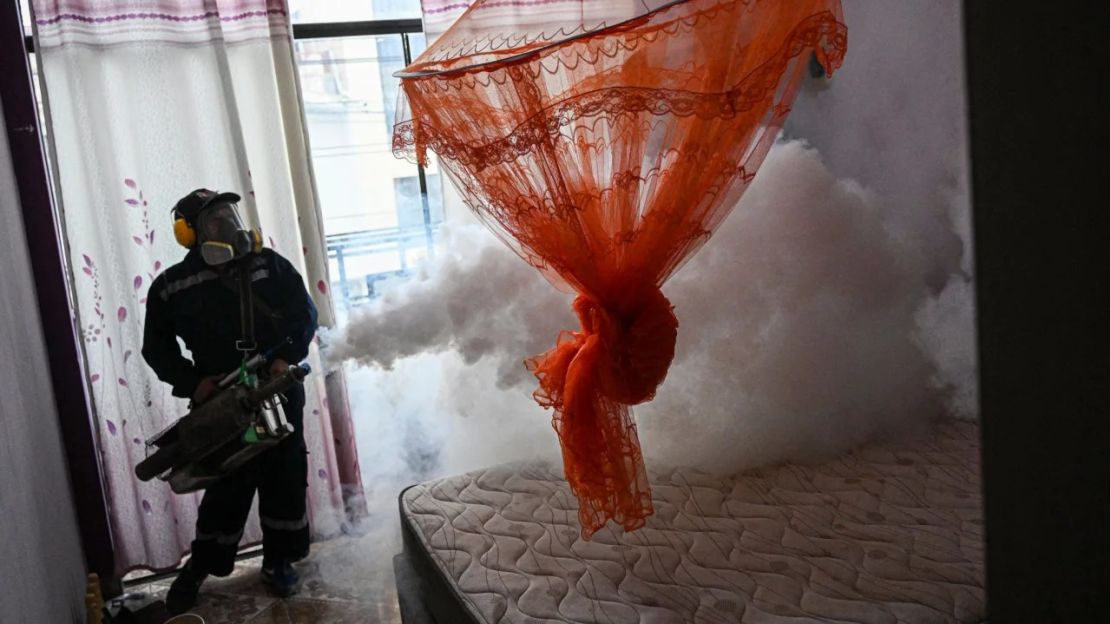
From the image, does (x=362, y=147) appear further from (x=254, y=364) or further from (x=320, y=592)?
(x=320, y=592)

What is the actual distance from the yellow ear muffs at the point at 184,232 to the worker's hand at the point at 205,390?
1.42ft

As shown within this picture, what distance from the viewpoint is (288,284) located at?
273 cm

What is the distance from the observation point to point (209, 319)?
268 centimetres

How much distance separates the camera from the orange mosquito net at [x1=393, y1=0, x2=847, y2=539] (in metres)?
1.77

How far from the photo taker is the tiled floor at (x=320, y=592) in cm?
265

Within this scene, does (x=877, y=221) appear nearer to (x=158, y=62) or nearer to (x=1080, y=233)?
(x=1080, y=233)

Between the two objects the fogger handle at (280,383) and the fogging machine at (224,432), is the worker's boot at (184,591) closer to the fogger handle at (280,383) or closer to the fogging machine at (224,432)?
the fogging machine at (224,432)

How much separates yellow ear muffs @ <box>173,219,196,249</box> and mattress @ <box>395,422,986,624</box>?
1.04 meters

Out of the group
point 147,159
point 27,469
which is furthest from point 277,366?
point 147,159

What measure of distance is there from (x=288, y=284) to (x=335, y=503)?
3.03 ft

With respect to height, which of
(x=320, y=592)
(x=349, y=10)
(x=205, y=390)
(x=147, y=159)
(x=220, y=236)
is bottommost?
(x=320, y=592)

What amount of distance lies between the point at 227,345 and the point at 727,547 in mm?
→ 1696

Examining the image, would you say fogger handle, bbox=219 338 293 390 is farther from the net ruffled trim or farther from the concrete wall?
the net ruffled trim

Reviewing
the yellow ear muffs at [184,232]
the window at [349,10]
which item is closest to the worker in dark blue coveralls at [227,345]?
the yellow ear muffs at [184,232]
